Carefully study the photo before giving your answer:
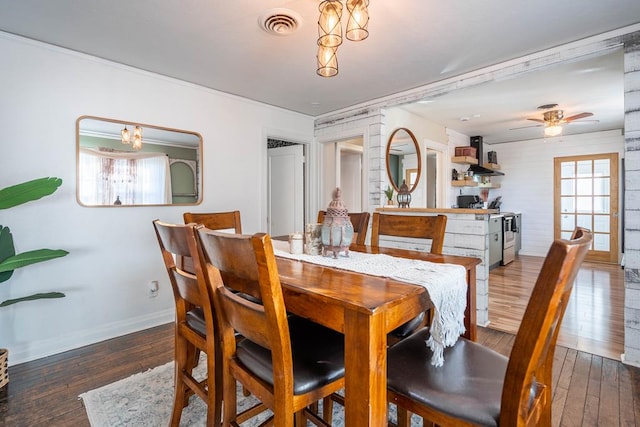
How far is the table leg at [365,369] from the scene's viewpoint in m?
0.87

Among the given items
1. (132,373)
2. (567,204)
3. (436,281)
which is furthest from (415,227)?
(567,204)

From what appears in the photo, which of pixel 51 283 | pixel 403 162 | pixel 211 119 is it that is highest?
pixel 211 119

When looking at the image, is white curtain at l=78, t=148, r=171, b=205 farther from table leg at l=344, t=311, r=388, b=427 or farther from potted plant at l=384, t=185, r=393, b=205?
table leg at l=344, t=311, r=388, b=427

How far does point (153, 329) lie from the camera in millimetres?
2850

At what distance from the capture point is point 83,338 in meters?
2.54

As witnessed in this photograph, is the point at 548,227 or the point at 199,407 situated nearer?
the point at 199,407

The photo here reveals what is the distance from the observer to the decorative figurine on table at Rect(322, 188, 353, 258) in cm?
149

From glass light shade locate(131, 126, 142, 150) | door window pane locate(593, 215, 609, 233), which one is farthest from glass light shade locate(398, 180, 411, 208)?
door window pane locate(593, 215, 609, 233)

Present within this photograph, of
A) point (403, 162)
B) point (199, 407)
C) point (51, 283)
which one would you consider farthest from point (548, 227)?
point (51, 283)

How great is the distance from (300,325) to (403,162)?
360 centimetres

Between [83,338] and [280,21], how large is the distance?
9.24ft

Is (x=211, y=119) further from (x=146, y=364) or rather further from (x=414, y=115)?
(x=414, y=115)

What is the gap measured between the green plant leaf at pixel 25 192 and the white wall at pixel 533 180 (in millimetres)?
6905

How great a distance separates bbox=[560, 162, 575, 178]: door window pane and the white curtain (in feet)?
22.0
